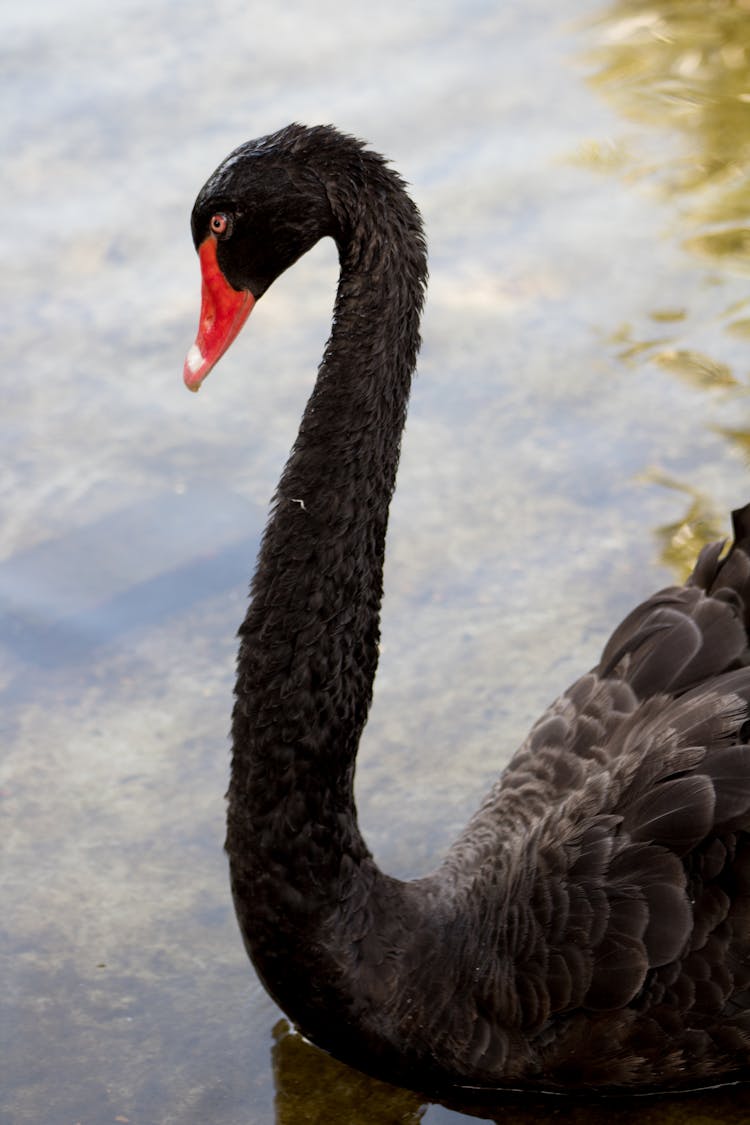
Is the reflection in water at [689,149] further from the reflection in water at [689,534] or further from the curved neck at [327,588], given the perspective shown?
the curved neck at [327,588]

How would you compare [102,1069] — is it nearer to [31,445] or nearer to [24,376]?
[31,445]

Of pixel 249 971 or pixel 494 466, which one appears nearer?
pixel 249 971

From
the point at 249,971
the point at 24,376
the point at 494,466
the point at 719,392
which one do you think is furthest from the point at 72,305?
the point at 249,971

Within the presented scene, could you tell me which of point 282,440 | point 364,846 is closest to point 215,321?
point 364,846

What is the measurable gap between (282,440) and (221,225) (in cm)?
171

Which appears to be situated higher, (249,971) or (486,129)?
(486,129)

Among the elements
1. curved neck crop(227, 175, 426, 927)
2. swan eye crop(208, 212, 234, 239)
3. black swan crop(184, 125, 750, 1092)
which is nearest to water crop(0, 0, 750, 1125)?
black swan crop(184, 125, 750, 1092)

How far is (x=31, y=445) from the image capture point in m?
4.31

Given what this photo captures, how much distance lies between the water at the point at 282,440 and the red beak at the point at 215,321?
98 centimetres

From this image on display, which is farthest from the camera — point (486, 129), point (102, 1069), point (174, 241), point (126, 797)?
point (486, 129)

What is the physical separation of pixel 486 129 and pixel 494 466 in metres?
1.65

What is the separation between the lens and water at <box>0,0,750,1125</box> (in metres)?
3.00

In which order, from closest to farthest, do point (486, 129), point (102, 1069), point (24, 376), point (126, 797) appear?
point (102, 1069) → point (126, 797) → point (24, 376) → point (486, 129)

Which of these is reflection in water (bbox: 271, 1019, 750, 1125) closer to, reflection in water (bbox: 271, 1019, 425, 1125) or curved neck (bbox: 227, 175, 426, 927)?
reflection in water (bbox: 271, 1019, 425, 1125)
